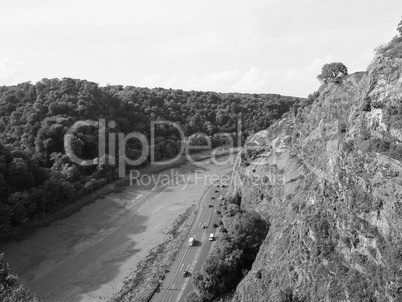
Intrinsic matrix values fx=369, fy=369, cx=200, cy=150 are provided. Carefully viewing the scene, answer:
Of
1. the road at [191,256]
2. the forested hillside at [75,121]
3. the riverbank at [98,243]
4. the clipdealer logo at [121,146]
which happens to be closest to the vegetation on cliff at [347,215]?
the road at [191,256]

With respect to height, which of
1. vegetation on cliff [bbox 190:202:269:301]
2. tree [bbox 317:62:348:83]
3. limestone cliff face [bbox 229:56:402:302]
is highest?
tree [bbox 317:62:348:83]

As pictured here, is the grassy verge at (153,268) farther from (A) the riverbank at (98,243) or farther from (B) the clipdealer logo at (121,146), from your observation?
(B) the clipdealer logo at (121,146)

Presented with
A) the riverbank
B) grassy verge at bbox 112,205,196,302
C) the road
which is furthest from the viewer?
the riverbank

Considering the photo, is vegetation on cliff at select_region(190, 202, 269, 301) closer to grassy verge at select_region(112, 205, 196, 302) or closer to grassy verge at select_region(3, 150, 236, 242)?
grassy verge at select_region(112, 205, 196, 302)

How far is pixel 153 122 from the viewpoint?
11500 cm

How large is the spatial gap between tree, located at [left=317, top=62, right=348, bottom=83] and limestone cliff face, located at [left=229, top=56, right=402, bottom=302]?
7223mm

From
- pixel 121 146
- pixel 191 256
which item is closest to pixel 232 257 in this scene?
pixel 191 256

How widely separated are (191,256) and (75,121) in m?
57.0

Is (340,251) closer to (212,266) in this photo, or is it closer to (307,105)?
(212,266)

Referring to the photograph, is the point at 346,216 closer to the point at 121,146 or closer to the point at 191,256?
the point at 191,256

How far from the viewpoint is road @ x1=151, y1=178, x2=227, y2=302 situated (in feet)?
136

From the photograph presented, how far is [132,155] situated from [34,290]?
53372 mm

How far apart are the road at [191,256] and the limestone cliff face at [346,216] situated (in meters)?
8.06

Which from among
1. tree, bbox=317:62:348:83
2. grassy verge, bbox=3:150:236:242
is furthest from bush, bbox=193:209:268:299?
grassy verge, bbox=3:150:236:242
